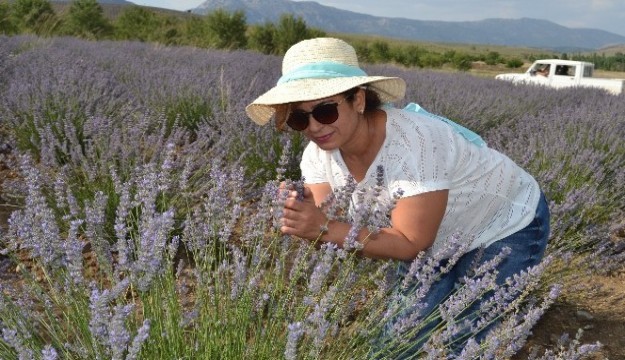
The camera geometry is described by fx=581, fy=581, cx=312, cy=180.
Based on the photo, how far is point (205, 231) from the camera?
57.1 inches

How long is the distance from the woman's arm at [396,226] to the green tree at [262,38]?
64.9 ft

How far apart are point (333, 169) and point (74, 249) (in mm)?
985

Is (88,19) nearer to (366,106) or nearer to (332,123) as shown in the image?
(366,106)

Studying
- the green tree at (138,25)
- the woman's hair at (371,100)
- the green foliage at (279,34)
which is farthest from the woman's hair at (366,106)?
the green foliage at (279,34)

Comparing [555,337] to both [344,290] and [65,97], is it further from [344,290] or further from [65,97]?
[65,97]

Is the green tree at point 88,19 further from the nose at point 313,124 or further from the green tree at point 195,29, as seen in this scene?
the nose at point 313,124

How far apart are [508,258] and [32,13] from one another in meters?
15.4

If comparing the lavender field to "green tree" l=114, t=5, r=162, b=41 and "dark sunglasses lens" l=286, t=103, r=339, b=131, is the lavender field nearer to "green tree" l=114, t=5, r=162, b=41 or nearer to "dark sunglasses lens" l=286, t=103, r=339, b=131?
"dark sunglasses lens" l=286, t=103, r=339, b=131

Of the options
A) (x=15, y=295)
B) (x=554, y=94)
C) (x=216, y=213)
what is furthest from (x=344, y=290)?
(x=554, y=94)

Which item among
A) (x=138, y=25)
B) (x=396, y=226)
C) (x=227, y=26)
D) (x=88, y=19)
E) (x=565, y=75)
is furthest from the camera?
(x=227, y=26)

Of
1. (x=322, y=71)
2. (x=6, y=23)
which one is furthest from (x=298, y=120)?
(x=6, y=23)

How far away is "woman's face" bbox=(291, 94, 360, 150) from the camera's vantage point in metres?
1.71

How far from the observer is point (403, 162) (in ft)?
5.56

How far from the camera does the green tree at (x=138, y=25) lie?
19.4 m
